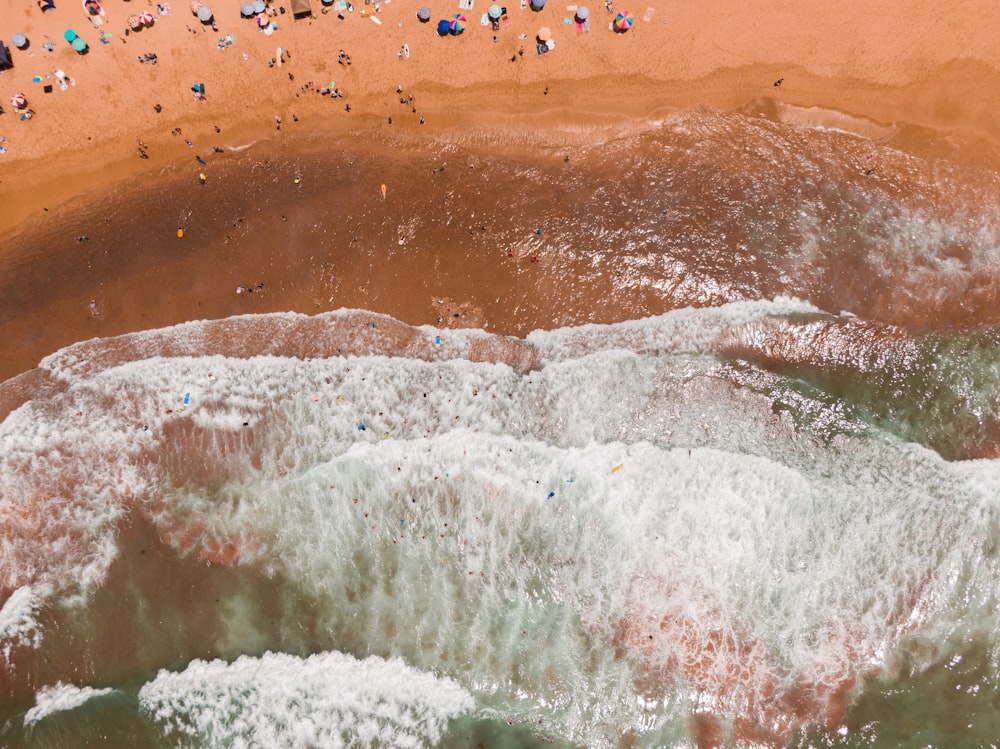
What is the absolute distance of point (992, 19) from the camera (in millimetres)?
11367

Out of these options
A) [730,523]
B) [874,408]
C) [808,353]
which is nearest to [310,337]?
[730,523]

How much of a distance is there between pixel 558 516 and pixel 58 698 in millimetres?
8769

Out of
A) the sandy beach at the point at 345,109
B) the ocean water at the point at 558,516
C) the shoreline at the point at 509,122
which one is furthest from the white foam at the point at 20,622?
the shoreline at the point at 509,122

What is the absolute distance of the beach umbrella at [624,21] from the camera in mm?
11492

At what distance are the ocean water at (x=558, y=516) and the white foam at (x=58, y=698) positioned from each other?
4 cm

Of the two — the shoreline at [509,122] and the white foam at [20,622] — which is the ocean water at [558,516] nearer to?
the white foam at [20,622]

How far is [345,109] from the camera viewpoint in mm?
11852

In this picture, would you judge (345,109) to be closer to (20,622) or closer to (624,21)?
(624,21)

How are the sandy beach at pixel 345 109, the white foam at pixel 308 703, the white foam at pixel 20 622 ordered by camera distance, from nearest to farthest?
1. the white foam at pixel 308 703
2. the white foam at pixel 20 622
3. the sandy beach at pixel 345 109

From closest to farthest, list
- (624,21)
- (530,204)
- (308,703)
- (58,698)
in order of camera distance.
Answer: (308,703)
(58,698)
(530,204)
(624,21)

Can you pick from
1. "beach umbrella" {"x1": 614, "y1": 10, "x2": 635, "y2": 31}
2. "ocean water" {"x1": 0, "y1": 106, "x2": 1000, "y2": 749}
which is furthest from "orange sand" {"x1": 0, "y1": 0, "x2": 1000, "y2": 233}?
"ocean water" {"x1": 0, "y1": 106, "x2": 1000, "y2": 749}

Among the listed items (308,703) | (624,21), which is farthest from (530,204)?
(308,703)

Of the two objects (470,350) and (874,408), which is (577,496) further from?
(874,408)

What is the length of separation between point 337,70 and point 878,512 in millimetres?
12386
